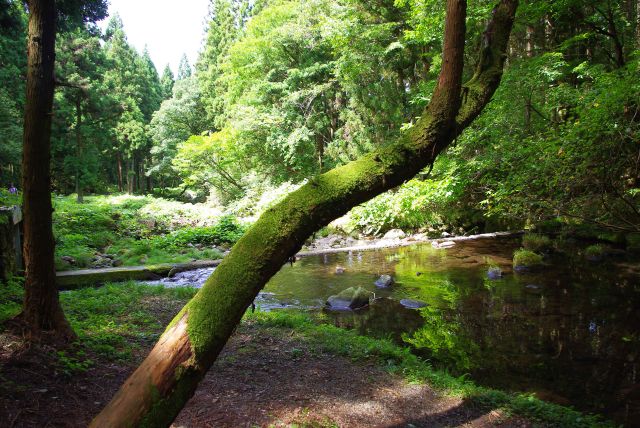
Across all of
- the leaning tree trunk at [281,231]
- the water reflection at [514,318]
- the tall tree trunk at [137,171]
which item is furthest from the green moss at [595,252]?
the tall tree trunk at [137,171]

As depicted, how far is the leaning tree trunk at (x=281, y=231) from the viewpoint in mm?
2088

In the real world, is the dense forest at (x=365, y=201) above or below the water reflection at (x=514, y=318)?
above

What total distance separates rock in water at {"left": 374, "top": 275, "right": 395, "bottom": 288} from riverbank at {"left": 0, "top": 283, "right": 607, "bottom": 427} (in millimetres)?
3978

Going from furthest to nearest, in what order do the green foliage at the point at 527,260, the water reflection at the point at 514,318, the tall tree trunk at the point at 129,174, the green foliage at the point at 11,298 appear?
the tall tree trunk at the point at 129,174
the green foliage at the point at 527,260
the water reflection at the point at 514,318
the green foliage at the point at 11,298

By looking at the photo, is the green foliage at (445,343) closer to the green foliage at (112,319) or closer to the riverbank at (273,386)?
the riverbank at (273,386)

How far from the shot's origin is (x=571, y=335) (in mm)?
6801

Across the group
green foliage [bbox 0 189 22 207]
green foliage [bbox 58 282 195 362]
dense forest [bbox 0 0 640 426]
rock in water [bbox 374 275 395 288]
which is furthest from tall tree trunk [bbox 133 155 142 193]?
rock in water [bbox 374 275 395 288]

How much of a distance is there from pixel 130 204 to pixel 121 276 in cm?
1523

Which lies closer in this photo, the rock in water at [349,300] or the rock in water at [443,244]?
the rock in water at [349,300]

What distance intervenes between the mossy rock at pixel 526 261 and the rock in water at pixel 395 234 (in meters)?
5.62

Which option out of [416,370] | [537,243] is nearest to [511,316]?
[416,370]

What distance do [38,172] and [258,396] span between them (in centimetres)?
324

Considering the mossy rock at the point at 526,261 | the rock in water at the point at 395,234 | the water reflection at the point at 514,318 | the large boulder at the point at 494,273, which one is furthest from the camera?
the rock in water at the point at 395,234

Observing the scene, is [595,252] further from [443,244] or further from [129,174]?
[129,174]
